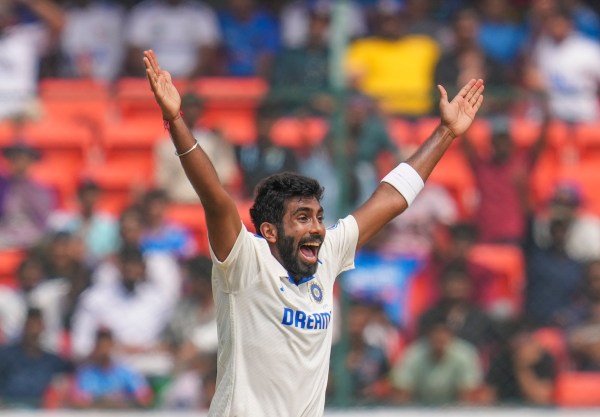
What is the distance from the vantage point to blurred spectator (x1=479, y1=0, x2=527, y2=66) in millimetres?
12226

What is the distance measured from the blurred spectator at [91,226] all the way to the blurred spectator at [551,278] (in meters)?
2.96

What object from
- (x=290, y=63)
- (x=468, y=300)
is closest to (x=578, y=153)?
(x=468, y=300)

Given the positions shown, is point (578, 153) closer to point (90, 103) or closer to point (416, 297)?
point (416, 297)

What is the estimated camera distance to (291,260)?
5.11 metres

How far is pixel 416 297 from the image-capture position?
915 cm

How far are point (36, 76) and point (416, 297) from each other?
4609 millimetres

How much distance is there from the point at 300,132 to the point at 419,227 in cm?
109

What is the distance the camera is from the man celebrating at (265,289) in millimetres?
4898

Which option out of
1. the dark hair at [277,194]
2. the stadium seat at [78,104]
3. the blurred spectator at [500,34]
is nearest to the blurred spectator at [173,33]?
the stadium seat at [78,104]

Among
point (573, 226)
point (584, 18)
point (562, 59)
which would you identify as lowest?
point (573, 226)

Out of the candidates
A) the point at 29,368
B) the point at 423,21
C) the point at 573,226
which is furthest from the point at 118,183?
the point at 423,21

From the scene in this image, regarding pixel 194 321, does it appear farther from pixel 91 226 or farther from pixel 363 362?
pixel 363 362

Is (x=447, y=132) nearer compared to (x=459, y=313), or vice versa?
(x=447, y=132)

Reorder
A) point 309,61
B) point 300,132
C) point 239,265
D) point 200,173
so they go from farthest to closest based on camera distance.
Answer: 1. point 309,61
2. point 300,132
3. point 239,265
4. point 200,173
